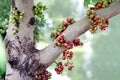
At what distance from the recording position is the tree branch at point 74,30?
2.20 m

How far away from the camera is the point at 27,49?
2.26m

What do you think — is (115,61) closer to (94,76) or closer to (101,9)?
(94,76)

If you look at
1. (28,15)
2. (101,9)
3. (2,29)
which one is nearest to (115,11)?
(101,9)

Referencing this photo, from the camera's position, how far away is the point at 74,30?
2213 mm

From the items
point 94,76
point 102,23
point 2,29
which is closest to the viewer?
point 102,23

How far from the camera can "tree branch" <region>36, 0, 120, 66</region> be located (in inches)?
86.4

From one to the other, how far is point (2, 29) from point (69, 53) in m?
0.70

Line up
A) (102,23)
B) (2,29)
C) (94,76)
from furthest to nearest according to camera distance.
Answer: (94,76), (2,29), (102,23)

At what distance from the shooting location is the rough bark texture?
222 centimetres

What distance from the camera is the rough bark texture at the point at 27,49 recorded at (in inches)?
87.3

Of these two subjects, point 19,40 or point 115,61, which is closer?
point 19,40

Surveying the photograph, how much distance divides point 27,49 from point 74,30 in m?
0.29

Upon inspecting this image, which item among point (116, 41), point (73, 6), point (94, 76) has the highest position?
point (73, 6)

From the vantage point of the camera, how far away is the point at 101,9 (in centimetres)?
221
